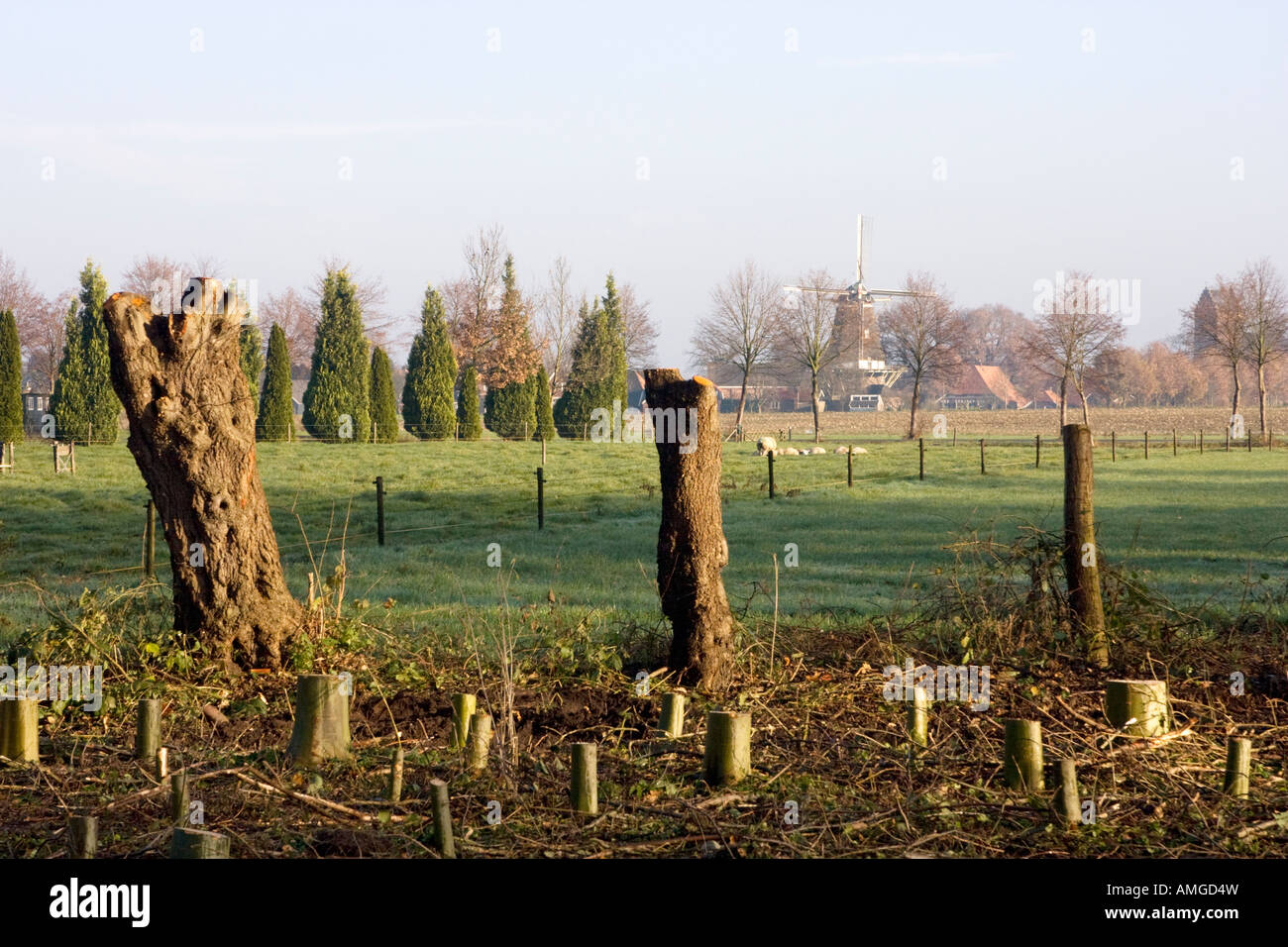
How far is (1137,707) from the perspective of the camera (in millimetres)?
5852

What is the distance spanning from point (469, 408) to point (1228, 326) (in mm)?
32477

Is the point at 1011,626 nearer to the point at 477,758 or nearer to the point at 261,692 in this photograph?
the point at 477,758

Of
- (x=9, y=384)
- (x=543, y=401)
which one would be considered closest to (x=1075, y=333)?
(x=543, y=401)

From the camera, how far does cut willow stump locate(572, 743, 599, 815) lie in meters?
4.62

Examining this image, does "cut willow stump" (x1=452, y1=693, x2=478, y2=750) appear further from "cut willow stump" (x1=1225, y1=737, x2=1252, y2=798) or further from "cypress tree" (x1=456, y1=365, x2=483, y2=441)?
"cypress tree" (x1=456, y1=365, x2=483, y2=441)

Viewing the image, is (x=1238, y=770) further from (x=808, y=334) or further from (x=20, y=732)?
(x=808, y=334)

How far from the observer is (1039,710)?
616 cm
